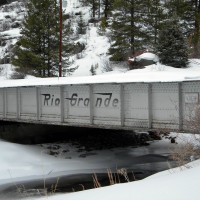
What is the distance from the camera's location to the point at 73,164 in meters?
18.9

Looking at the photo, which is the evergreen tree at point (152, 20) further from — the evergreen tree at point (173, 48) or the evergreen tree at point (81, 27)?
the evergreen tree at point (81, 27)

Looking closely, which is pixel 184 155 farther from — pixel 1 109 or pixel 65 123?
pixel 1 109

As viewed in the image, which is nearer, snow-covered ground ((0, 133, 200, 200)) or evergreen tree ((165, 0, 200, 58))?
snow-covered ground ((0, 133, 200, 200))

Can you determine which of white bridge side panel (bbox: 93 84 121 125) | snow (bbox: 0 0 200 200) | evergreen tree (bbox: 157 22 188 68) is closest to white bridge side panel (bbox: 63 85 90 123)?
white bridge side panel (bbox: 93 84 121 125)

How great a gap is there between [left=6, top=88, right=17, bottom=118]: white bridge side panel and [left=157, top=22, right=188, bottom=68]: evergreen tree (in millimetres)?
12694

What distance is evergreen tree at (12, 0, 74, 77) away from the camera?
33625 millimetres

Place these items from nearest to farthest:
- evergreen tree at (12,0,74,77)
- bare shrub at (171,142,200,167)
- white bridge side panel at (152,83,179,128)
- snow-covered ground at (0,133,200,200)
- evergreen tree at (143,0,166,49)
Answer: snow-covered ground at (0,133,200,200) → bare shrub at (171,142,200,167) → white bridge side panel at (152,83,179,128) → evergreen tree at (12,0,74,77) → evergreen tree at (143,0,166,49)

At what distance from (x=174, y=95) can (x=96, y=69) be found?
85.7 feet

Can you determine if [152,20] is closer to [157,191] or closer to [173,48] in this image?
[173,48]

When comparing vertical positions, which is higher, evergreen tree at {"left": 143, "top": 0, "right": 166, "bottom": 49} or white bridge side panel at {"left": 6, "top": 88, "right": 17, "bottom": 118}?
evergreen tree at {"left": 143, "top": 0, "right": 166, "bottom": 49}

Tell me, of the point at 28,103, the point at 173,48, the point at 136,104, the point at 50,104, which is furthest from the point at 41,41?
the point at 136,104

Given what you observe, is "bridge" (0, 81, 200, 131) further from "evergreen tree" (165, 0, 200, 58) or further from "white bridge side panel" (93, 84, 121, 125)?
"evergreen tree" (165, 0, 200, 58)

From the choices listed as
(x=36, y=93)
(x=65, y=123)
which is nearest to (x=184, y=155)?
(x=65, y=123)

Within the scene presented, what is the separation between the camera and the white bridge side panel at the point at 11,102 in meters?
21.4
